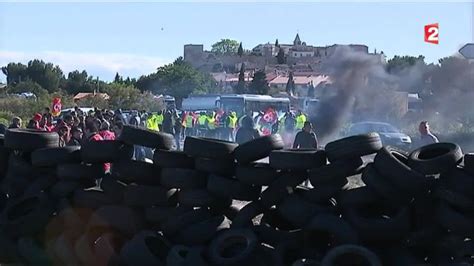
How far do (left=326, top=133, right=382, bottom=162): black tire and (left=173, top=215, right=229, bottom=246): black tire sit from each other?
164 centimetres

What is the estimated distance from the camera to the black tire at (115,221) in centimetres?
983

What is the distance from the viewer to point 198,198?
9.71 metres

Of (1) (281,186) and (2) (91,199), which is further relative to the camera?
(2) (91,199)

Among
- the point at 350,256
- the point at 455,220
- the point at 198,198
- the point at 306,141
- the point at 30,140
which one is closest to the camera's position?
the point at 350,256

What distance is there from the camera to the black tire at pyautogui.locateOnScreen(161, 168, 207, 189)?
9867 millimetres

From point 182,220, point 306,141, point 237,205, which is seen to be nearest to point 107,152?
point 182,220

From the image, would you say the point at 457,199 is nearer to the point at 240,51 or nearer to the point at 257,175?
the point at 257,175

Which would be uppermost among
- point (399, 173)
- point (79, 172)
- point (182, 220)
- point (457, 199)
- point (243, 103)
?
point (399, 173)

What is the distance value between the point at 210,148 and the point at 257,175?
0.71 m

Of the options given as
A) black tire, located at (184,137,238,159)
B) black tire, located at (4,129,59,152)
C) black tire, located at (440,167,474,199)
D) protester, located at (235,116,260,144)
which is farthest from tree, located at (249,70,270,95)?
black tire, located at (440,167,474,199)

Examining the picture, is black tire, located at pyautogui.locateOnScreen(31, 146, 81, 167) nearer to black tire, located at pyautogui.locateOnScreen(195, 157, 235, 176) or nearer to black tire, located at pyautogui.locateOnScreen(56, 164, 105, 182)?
black tire, located at pyautogui.locateOnScreen(56, 164, 105, 182)

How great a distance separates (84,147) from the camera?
419 inches

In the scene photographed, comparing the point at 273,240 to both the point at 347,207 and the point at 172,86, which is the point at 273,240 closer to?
the point at 347,207

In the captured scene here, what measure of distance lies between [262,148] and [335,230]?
5.48ft
